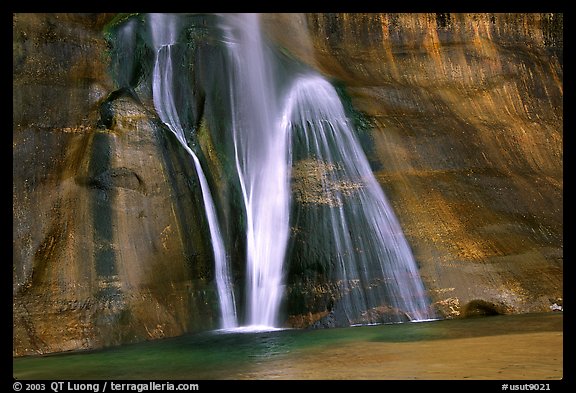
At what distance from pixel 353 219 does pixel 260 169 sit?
6.36 ft

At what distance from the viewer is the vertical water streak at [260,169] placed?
43.1 ft

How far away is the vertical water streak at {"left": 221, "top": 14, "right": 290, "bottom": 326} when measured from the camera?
13.1m

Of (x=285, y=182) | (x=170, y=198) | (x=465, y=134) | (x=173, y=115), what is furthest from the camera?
(x=465, y=134)

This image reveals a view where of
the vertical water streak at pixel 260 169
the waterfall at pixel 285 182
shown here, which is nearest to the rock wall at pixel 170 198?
the waterfall at pixel 285 182

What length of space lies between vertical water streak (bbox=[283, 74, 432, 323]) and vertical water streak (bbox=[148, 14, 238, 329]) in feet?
5.66

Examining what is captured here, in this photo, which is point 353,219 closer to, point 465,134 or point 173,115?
point 173,115

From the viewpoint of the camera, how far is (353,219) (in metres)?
13.8

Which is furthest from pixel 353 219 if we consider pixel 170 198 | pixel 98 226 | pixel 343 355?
pixel 343 355

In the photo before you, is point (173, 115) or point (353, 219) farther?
point (173, 115)

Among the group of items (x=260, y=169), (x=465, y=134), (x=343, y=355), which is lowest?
(x=343, y=355)

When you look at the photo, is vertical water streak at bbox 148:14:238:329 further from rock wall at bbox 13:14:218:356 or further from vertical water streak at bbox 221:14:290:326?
vertical water streak at bbox 221:14:290:326

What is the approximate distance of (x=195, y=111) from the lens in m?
15.3

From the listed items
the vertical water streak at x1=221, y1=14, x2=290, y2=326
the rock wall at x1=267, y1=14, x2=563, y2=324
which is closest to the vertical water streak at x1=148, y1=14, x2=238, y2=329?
the vertical water streak at x1=221, y1=14, x2=290, y2=326

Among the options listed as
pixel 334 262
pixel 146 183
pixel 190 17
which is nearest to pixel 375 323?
pixel 334 262
